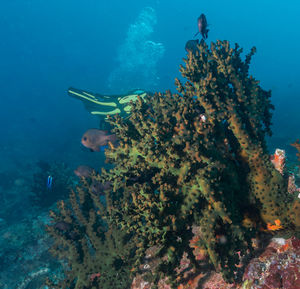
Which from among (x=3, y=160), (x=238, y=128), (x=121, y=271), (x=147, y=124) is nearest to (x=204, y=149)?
(x=238, y=128)

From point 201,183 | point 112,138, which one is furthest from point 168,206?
point 112,138

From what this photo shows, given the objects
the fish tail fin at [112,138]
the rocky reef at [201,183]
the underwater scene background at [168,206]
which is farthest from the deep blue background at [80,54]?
the rocky reef at [201,183]

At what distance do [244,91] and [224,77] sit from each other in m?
0.42

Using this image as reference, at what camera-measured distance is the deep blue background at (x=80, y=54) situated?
3308cm

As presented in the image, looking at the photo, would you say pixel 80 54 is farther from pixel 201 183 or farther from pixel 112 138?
pixel 201 183

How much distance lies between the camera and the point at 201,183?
1.91 meters

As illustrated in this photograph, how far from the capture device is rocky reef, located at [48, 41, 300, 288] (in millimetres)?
1966

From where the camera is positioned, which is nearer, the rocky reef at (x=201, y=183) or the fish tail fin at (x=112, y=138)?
the rocky reef at (x=201, y=183)

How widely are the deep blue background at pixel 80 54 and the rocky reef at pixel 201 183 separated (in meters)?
15.6

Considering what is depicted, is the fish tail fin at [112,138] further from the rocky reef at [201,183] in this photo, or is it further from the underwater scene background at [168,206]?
the rocky reef at [201,183]

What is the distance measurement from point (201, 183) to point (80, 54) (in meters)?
95.1

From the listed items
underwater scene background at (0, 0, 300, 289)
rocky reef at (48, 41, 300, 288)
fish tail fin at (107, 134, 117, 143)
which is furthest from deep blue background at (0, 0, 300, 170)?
rocky reef at (48, 41, 300, 288)

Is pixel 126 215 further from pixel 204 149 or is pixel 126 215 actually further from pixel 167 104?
pixel 167 104

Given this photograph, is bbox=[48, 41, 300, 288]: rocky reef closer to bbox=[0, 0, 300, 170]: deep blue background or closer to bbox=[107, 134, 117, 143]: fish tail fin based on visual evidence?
bbox=[107, 134, 117, 143]: fish tail fin
